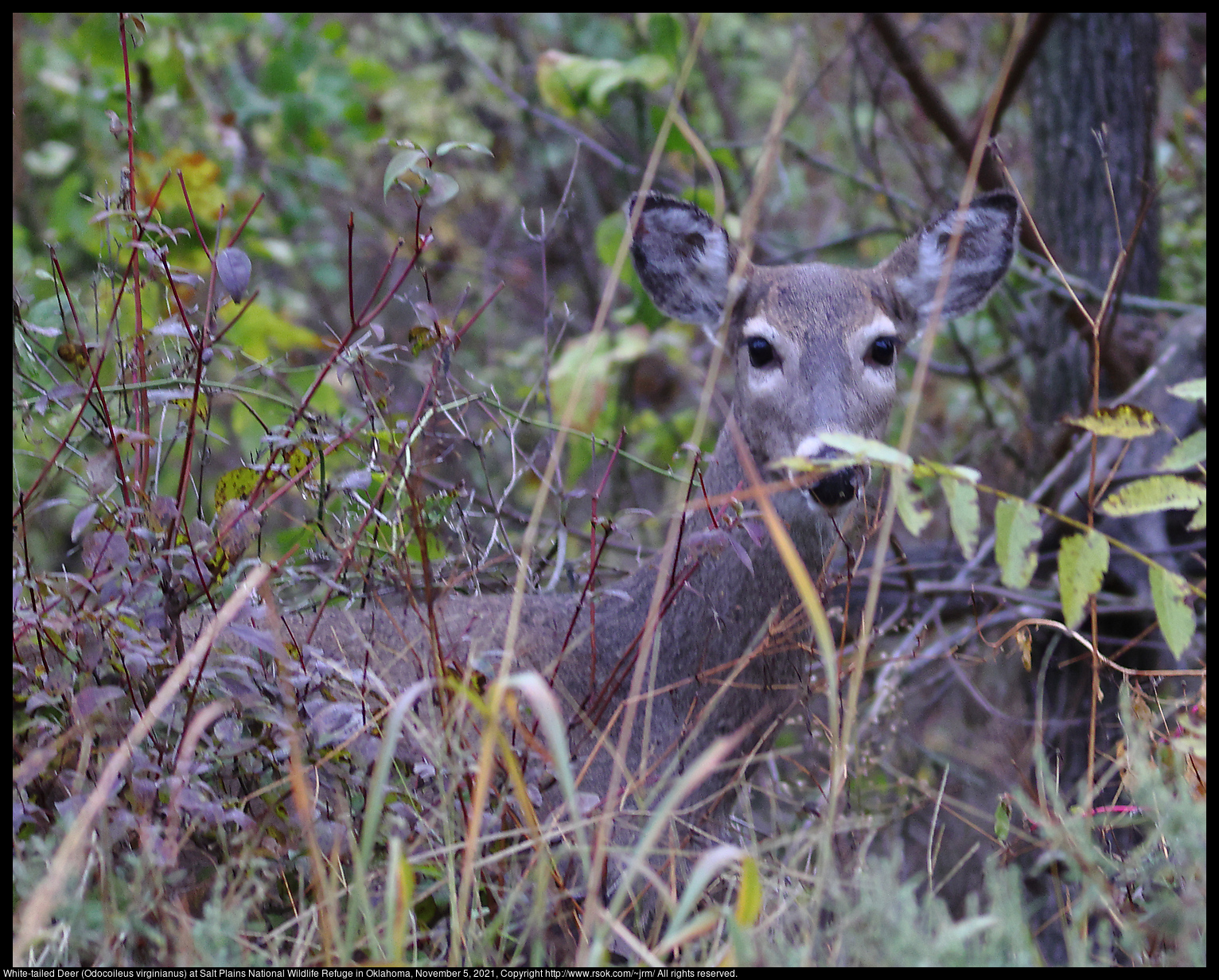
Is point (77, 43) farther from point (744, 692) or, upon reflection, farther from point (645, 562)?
point (744, 692)

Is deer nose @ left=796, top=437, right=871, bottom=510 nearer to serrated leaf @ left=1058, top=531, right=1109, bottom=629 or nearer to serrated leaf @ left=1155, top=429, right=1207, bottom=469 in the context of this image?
serrated leaf @ left=1058, top=531, right=1109, bottom=629

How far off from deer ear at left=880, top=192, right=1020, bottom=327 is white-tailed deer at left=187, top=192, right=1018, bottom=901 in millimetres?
15

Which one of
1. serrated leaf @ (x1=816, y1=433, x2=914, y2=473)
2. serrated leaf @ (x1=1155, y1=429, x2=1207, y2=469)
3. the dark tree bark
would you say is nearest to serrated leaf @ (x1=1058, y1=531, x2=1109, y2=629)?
serrated leaf @ (x1=1155, y1=429, x2=1207, y2=469)

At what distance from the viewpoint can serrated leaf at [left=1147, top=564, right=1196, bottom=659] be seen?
239cm

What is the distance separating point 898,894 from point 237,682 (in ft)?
4.81

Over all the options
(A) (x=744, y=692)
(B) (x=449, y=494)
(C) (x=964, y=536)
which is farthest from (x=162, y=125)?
(C) (x=964, y=536)

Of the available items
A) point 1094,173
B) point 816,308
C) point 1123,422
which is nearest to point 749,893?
point 1123,422

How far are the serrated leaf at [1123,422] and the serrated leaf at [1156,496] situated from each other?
0.12 m

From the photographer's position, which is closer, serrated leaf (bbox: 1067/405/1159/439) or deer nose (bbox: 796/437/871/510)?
serrated leaf (bbox: 1067/405/1159/439)

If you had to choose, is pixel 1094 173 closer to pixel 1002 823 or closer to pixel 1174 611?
pixel 1174 611

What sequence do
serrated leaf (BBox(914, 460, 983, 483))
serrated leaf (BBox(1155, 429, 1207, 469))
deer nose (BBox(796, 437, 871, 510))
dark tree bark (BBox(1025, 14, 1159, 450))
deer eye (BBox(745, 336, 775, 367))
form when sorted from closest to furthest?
serrated leaf (BBox(914, 460, 983, 483)), serrated leaf (BBox(1155, 429, 1207, 469)), deer nose (BBox(796, 437, 871, 510)), deer eye (BBox(745, 336, 775, 367)), dark tree bark (BBox(1025, 14, 1159, 450))

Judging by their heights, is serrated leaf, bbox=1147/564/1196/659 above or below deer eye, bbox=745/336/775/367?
below

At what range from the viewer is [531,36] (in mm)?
8000

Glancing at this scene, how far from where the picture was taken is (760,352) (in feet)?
11.3
